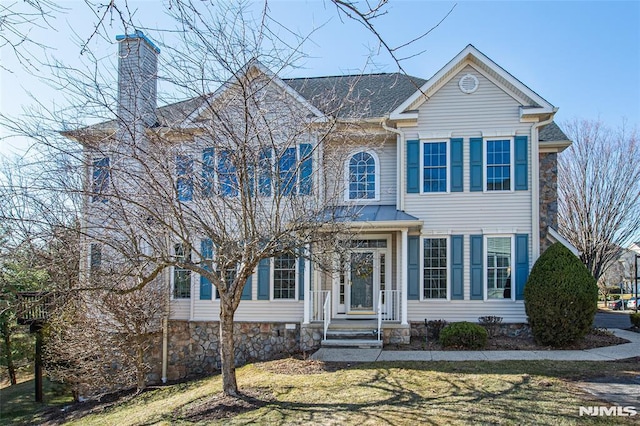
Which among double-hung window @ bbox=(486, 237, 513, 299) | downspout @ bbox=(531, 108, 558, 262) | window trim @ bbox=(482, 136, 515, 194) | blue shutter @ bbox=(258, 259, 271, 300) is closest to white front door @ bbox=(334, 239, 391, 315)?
blue shutter @ bbox=(258, 259, 271, 300)

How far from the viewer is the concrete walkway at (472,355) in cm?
959

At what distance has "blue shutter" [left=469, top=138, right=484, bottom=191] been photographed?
12609mm

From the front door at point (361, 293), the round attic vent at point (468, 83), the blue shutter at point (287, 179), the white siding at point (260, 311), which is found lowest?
the white siding at point (260, 311)

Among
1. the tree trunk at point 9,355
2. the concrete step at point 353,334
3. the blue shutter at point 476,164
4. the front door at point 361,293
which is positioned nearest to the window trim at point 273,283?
the front door at point 361,293

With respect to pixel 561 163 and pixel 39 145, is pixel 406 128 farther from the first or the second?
pixel 561 163

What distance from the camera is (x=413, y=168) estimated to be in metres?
12.8

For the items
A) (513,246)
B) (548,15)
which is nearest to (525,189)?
(513,246)

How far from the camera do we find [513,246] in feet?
40.7

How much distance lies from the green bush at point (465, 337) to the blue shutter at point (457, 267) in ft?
4.85

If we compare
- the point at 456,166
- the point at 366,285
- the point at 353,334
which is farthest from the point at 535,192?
the point at 353,334

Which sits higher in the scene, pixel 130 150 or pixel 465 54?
pixel 465 54

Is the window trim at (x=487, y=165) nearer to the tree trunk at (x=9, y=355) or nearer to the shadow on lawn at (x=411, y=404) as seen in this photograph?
the shadow on lawn at (x=411, y=404)

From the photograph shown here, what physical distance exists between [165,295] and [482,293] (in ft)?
27.4

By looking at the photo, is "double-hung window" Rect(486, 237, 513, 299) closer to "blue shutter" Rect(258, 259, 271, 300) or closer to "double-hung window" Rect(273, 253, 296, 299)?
"double-hung window" Rect(273, 253, 296, 299)
